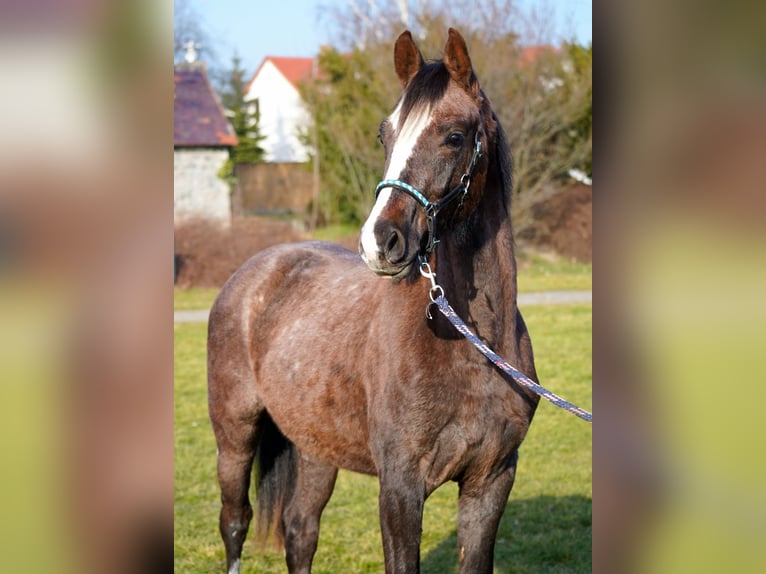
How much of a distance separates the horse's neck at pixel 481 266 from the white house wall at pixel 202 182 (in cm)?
2130

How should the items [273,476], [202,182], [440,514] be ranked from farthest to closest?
[202,182] < [440,514] < [273,476]

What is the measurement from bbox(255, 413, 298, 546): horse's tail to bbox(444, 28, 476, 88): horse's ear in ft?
8.07

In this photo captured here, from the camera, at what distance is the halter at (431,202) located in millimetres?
2629

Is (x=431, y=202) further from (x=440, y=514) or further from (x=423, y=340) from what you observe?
(x=440, y=514)

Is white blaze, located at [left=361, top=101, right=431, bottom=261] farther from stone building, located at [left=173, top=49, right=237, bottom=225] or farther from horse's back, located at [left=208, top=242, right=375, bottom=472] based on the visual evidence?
stone building, located at [left=173, top=49, right=237, bottom=225]

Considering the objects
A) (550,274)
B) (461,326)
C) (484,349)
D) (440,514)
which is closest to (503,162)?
(461,326)

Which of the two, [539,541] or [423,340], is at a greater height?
[423,340]

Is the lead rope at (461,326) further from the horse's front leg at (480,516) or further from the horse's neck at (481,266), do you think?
the horse's front leg at (480,516)

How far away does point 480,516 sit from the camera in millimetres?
3256

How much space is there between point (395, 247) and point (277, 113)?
44312mm
